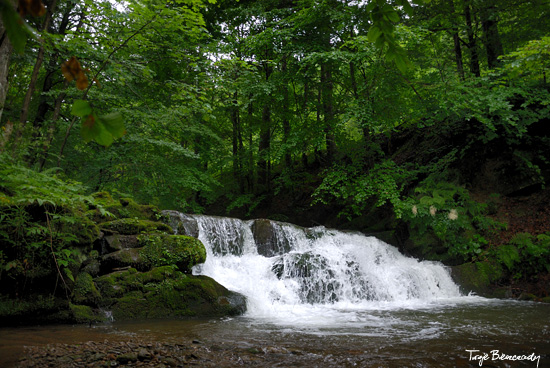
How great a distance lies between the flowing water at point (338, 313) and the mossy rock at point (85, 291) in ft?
2.24

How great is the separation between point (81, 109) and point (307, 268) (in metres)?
7.74

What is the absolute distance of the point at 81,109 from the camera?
91cm

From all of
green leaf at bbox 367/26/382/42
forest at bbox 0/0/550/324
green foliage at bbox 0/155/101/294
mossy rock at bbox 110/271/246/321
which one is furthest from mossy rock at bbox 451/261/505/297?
green leaf at bbox 367/26/382/42

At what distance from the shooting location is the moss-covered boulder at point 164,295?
19.3 ft

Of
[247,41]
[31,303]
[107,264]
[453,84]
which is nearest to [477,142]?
[453,84]

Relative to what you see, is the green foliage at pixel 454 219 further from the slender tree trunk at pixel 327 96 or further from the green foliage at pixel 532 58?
the green foliage at pixel 532 58

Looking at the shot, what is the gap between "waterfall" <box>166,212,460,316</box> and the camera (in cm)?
780

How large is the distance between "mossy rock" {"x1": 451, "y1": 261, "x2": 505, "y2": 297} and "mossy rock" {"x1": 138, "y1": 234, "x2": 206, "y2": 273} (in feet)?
22.4

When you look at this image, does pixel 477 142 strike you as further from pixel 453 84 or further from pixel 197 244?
pixel 197 244

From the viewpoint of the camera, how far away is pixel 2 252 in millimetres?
4996

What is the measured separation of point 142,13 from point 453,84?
7788 mm

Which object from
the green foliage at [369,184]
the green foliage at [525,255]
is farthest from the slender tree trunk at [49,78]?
the green foliage at [525,255]

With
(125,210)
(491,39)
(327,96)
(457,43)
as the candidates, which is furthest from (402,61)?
(457,43)

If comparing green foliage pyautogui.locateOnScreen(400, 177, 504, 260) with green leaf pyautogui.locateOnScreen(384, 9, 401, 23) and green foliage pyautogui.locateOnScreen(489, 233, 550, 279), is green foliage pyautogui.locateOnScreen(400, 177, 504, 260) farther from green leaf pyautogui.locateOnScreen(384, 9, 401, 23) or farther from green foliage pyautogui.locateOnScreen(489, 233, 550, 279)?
green leaf pyautogui.locateOnScreen(384, 9, 401, 23)
